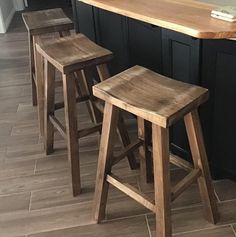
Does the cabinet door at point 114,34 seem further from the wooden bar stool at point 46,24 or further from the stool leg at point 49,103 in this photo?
the stool leg at point 49,103

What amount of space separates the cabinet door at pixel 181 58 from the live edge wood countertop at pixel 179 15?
0.52 feet

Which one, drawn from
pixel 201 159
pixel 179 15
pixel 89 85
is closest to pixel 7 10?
pixel 89 85

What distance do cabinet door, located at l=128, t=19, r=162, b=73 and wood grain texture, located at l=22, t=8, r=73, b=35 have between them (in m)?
0.43

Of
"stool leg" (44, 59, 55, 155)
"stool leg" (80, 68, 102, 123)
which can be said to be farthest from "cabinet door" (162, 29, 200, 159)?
"stool leg" (44, 59, 55, 155)

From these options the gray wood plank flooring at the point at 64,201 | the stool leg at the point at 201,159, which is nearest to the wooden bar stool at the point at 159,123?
the stool leg at the point at 201,159

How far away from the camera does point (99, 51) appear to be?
183 centimetres

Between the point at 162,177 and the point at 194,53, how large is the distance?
2.01 feet

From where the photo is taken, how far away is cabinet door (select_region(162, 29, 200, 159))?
1.67 m

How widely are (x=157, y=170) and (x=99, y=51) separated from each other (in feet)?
2.41

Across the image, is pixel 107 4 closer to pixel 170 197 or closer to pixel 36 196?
pixel 170 197

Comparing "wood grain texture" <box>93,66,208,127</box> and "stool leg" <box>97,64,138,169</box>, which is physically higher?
"wood grain texture" <box>93,66,208,127</box>

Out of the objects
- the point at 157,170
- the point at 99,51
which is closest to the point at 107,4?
the point at 99,51

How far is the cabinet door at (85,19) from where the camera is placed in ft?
8.45

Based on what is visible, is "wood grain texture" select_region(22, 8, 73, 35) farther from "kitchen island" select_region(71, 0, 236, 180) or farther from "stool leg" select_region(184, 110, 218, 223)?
"stool leg" select_region(184, 110, 218, 223)
